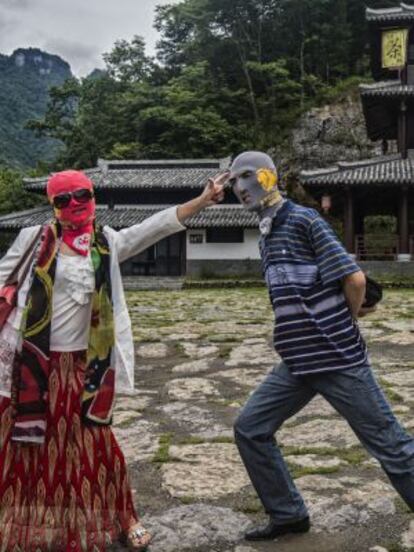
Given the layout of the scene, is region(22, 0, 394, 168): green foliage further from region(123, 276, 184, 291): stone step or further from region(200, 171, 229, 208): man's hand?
region(200, 171, 229, 208): man's hand

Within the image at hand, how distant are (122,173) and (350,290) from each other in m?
32.0

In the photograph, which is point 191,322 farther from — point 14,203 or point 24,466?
point 14,203

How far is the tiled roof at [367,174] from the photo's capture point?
22.3 m

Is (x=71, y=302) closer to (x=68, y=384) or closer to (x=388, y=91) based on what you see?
(x=68, y=384)

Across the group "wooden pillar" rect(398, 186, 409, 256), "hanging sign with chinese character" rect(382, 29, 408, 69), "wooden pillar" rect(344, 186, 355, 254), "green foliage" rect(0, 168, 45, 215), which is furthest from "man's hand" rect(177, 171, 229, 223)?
"green foliage" rect(0, 168, 45, 215)

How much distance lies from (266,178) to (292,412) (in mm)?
1125

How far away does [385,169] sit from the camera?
77.3 ft

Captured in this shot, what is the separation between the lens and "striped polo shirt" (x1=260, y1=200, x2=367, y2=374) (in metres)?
2.70

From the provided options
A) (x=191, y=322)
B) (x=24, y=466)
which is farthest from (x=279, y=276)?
(x=191, y=322)

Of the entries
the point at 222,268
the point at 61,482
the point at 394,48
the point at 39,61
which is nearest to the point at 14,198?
the point at 222,268

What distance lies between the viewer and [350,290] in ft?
8.78

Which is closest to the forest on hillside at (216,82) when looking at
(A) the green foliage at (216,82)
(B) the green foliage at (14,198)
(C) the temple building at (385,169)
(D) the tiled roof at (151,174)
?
(A) the green foliage at (216,82)

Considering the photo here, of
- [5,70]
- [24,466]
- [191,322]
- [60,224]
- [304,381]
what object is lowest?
[191,322]

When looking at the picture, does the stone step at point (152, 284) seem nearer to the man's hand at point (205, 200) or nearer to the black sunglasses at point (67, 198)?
the man's hand at point (205, 200)
